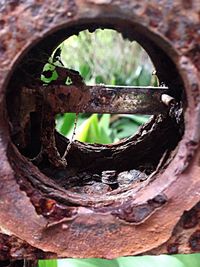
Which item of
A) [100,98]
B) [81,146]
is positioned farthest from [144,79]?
[100,98]

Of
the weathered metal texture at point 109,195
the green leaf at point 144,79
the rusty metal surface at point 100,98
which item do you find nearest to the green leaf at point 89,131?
the rusty metal surface at point 100,98

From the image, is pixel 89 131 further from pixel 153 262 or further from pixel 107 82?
pixel 107 82

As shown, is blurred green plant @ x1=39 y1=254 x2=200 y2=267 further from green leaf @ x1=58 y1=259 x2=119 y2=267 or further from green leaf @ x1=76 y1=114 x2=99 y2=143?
green leaf @ x1=76 y1=114 x2=99 y2=143

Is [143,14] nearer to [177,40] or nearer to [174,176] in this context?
[177,40]

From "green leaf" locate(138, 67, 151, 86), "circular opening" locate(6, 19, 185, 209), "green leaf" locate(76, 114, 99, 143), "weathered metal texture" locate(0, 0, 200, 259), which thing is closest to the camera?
"weathered metal texture" locate(0, 0, 200, 259)

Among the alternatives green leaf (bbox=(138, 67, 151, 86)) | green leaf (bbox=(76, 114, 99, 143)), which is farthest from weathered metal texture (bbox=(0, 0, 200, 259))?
green leaf (bbox=(138, 67, 151, 86))

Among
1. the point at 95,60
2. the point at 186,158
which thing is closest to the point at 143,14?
the point at 186,158

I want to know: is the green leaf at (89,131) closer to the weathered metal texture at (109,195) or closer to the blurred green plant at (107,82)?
the blurred green plant at (107,82)

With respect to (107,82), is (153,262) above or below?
below
